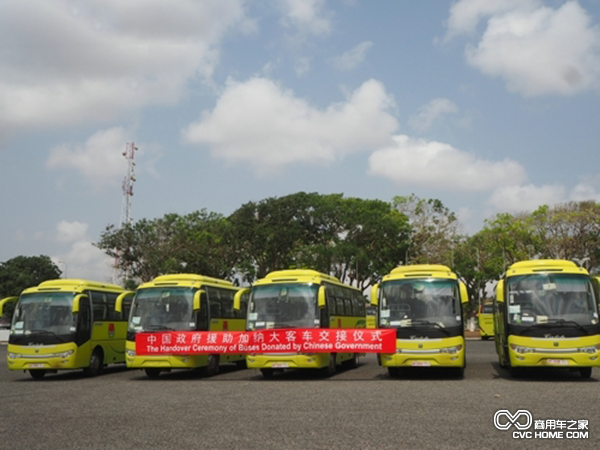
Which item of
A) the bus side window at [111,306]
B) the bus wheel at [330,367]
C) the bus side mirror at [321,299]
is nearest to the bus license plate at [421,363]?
the bus side mirror at [321,299]

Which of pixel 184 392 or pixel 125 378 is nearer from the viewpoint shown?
pixel 184 392

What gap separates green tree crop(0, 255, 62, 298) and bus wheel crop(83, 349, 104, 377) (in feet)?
234

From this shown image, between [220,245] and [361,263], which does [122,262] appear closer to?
[220,245]

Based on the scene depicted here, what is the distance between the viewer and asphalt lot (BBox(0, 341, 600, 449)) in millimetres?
9453

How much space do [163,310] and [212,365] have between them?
7.98ft

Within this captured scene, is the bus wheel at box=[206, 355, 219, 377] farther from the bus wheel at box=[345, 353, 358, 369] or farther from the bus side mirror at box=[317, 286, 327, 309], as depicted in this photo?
the bus wheel at box=[345, 353, 358, 369]

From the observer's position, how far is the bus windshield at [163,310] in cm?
2045

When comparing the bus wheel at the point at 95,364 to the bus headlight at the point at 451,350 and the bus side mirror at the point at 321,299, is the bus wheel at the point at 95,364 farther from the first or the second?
the bus headlight at the point at 451,350

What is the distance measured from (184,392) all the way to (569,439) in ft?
30.6

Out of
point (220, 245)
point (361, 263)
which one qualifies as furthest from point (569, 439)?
point (220, 245)

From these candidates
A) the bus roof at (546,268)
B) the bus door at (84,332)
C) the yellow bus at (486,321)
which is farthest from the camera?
the yellow bus at (486,321)

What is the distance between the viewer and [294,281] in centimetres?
1978

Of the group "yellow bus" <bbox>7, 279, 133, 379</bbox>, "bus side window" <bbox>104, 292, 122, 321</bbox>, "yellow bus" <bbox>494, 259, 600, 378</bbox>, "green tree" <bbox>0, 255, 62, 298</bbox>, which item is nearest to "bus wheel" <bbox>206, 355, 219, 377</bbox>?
"yellow bus" <bbox>7, 279, 133, 379</bbox>

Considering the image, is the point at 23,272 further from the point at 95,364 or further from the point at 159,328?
the point at 159,328
